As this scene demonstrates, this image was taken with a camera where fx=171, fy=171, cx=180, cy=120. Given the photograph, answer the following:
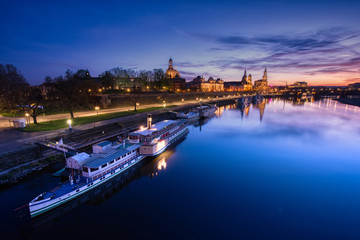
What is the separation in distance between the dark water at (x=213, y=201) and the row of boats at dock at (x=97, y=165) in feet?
3.75

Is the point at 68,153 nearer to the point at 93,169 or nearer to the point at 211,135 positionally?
the point at 93,169

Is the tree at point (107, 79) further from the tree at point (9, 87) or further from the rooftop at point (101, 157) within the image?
the rooftop at point (101, 157)

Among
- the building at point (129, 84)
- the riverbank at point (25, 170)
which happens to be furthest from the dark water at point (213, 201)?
the building at point (129, 84)

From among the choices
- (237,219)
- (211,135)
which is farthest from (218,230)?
(211,135)

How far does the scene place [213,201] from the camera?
66.7ft

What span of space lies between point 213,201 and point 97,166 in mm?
14973

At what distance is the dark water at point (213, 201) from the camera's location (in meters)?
16.0

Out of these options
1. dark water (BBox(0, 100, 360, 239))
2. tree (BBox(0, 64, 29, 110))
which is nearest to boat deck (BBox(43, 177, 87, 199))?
dark water (BBox(0, 100, 360, 239))

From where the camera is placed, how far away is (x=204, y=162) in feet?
103

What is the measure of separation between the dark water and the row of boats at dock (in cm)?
114

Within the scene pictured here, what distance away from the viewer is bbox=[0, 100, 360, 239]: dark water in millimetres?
16016

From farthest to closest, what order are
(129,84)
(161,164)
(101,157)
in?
(129,84), (161,164), (101,157)

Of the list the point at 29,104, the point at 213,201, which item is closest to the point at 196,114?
the point at 213,201

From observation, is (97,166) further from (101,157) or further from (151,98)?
(151,98)
